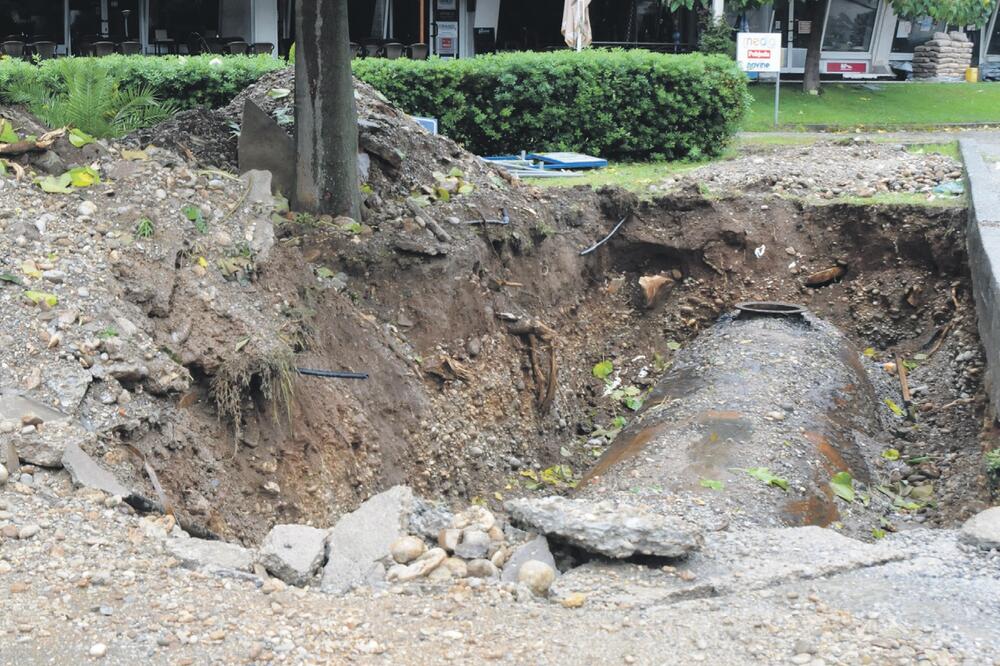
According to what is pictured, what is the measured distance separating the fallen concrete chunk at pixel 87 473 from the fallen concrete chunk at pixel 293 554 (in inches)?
27.0

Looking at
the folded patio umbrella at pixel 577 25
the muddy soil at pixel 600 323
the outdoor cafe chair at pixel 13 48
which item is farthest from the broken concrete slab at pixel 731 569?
the outdoor cafe chair at pixel 13 48

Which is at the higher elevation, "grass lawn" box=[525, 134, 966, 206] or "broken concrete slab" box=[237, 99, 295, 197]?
"broken concrete slab" box=[237, 99, 295, 197]

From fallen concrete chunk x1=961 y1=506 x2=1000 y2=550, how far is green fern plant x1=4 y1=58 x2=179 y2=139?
584 cm

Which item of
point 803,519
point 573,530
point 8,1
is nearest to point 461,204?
point 803,519

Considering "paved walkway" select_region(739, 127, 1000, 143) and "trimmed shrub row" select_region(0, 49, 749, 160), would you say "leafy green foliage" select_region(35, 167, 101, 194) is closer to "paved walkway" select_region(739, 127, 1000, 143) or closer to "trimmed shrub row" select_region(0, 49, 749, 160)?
"trimmed shrub row" select_region(0, 49, 749, 160)

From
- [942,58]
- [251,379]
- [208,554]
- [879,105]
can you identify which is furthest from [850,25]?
[208,554]

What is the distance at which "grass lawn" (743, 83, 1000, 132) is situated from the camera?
A: 767 inches

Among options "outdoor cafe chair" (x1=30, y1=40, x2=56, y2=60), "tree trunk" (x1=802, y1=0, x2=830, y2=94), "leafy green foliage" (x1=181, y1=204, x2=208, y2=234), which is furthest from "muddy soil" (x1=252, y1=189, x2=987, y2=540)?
"tree trunk" (x1=802, y1=0, x2=830, y2=94)

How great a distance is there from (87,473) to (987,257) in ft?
20.5

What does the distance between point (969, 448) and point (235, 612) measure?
205 inches

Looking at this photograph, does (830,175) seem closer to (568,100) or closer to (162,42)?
(568,100)

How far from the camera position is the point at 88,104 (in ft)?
24.7

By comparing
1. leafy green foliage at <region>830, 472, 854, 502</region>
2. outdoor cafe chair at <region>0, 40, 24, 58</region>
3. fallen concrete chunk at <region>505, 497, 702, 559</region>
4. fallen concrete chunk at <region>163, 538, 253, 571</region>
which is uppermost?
outdoor cafe chair at <region>0, 40, 24, 58</region>

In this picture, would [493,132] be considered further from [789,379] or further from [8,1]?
[8,1]
